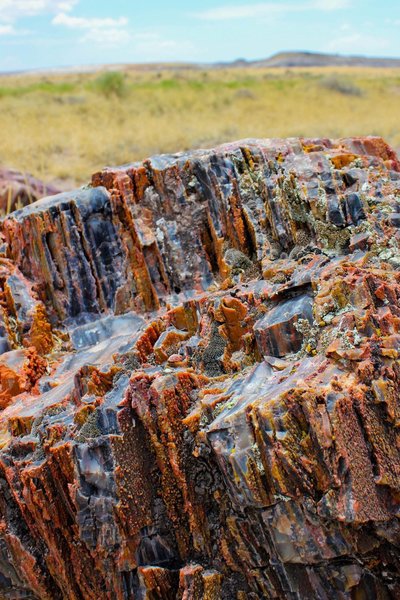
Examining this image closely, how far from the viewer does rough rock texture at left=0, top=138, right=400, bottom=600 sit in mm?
4441

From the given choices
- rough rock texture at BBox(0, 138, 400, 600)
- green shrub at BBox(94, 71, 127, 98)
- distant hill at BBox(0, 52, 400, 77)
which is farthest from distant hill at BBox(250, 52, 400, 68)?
rough rock texture at BBox(0, 138, 400, 600)

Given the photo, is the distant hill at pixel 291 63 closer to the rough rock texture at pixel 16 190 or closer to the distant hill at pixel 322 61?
the distant hill at pixel 322 61

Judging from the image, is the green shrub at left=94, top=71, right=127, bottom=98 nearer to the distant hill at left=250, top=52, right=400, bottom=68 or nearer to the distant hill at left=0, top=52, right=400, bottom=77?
the distant hill at left=0, top=52, right=400, bottom=77

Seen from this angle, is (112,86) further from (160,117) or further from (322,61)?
(322,61)

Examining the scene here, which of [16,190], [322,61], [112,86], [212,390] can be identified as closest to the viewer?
[212,390]

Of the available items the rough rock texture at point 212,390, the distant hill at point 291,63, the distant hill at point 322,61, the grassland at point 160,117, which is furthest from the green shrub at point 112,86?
the distant hill at point 322,61

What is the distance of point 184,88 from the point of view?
40219 millimetres

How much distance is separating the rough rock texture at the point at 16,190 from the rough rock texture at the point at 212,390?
431cm

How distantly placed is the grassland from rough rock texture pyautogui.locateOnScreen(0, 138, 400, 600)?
8.92 meters

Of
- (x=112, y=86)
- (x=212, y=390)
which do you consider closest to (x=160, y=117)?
(x=112, y=86)

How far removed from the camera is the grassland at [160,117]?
1986 centimetres

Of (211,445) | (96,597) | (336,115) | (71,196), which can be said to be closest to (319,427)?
(211,445)

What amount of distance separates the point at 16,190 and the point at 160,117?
19.0 meters

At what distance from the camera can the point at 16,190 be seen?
12141 millimetres
